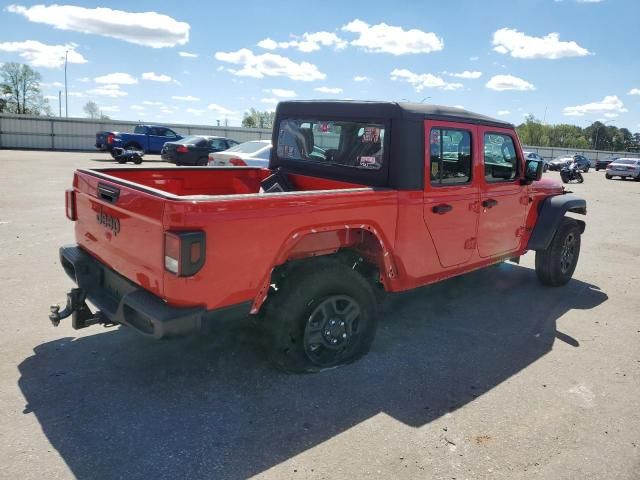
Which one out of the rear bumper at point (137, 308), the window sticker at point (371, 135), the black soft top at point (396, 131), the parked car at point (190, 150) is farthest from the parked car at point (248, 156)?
the parked car at point (190, 150)

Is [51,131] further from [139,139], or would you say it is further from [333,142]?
[333,142]

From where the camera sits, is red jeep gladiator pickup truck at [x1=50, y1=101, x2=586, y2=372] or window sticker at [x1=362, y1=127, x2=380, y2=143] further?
window sticker at [x1=362, y1=127, x2=380, y2=143]

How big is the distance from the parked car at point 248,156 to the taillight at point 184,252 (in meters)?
8.47

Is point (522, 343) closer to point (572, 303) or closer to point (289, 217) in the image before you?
point (572, 303)

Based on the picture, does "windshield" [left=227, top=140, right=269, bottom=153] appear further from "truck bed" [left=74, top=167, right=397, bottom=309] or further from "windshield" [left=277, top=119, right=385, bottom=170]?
"truck bed" [left=74, top=167, right=397, bottom=309]

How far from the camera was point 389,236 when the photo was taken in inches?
149

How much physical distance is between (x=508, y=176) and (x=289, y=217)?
2921 mm

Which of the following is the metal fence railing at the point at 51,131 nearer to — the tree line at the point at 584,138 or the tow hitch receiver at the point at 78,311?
the tow hitch receiver at the point at 78,311

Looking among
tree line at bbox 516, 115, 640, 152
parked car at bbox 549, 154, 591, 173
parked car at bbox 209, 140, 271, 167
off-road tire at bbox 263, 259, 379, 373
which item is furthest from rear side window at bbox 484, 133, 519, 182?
tree line at bbox 516, 115, 640, 152

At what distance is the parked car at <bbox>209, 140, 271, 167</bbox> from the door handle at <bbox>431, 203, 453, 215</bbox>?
7.35 m

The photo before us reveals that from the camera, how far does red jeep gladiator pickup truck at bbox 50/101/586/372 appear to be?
290 cm

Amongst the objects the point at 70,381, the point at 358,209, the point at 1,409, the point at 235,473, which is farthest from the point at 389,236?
the point at 1,409

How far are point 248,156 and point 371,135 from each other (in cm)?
785

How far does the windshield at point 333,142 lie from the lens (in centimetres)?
415
